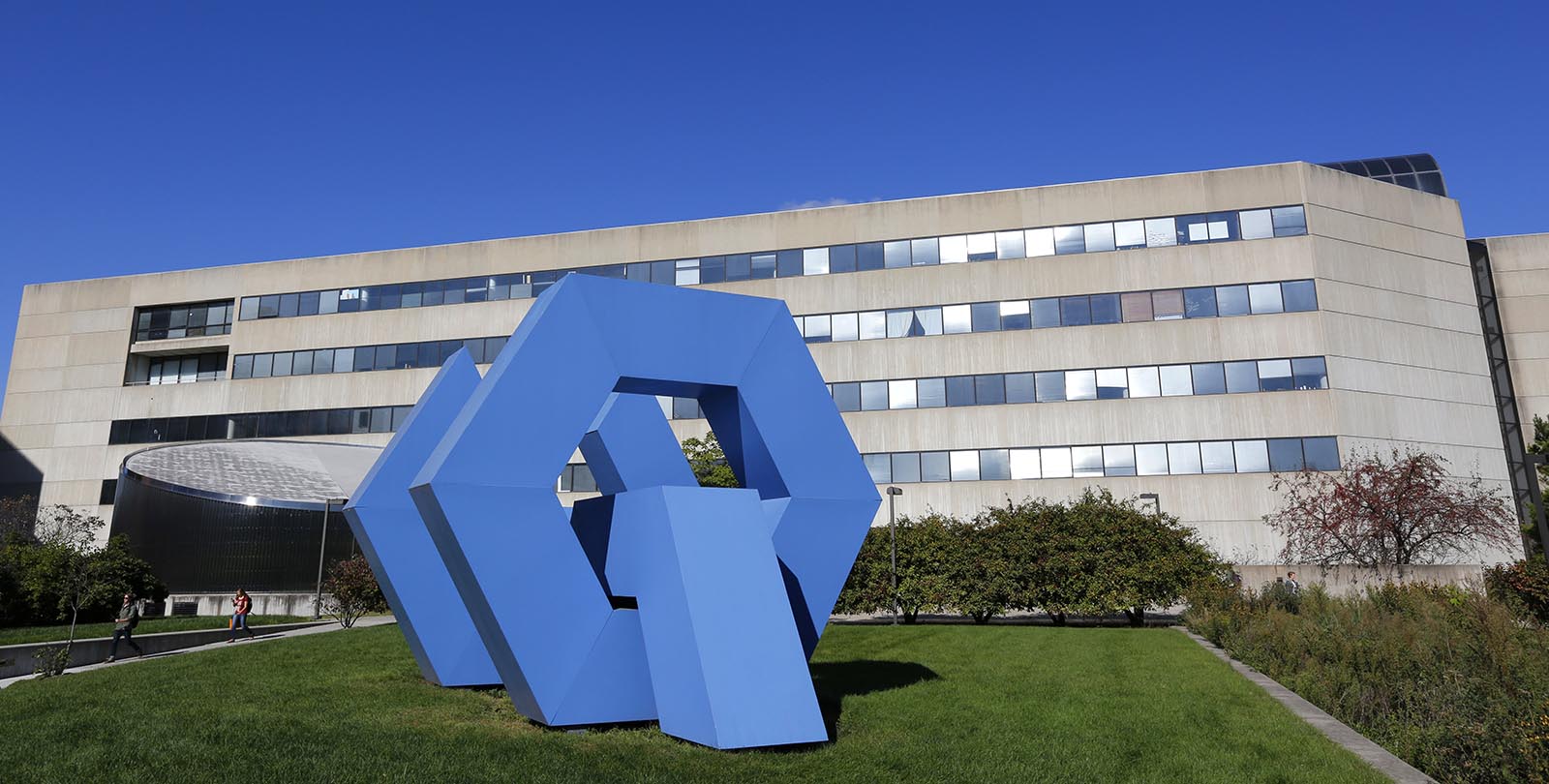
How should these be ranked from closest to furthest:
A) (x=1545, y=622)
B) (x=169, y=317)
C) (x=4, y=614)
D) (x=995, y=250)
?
1. (x=1545, y=622)
2. (x=4, y=614)
3. (x=995, y=250)
4. (x=169, y=317)

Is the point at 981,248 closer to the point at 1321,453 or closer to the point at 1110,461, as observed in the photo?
the point at 1110,461

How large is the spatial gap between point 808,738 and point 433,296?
4240 centimetres

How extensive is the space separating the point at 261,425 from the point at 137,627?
23515 mm

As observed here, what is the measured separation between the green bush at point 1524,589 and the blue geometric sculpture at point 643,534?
50.3ft

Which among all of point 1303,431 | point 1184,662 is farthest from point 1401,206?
point 1184,662

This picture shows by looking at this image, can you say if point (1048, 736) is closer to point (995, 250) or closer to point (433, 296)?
point (995, 250)

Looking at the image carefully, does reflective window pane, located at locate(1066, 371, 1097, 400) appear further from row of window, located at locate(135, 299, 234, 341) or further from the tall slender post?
row of window, located at locate(135, 299, 234, 341)

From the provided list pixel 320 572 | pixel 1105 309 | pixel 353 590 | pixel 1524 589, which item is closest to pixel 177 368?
pixel 320 572

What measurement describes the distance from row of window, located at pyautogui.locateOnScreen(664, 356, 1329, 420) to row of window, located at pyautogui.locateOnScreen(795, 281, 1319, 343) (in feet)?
6.69

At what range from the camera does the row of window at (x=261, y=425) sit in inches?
Result: 1836

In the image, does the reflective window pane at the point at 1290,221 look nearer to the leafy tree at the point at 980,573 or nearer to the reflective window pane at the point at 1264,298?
the reflective window pane at the point at 1264,298

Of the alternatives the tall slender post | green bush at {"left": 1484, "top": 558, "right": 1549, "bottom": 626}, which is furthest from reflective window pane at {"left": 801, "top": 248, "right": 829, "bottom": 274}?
green bush at {"left": 1484, "top": 558, "right": 1549, "bottom": 626}

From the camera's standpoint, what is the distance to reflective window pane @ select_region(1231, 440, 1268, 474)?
37.8 m

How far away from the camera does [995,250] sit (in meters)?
41.8
